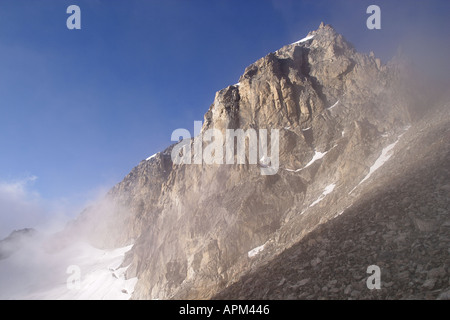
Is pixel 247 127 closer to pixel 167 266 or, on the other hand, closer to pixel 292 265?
pixel 167 266

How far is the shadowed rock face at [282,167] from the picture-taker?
105ft

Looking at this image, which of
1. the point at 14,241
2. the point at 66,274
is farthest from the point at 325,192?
the point at 14,241

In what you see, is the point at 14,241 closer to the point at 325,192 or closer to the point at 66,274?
the point at 66,274

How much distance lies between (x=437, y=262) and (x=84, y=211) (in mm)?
165790

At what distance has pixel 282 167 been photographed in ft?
135

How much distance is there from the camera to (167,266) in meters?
46.0

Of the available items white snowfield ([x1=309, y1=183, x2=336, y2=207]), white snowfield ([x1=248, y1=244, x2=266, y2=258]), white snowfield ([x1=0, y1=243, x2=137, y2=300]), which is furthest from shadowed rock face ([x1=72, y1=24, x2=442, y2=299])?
white snowfield ([x1=0, y1=243, x2=137, y2=300])

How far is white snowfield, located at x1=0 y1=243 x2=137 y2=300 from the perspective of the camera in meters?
82.5

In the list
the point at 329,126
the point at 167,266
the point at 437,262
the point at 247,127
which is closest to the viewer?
the point at 437,262

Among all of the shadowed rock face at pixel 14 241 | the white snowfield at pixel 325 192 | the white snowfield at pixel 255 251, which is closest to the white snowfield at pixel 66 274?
the shadowed rock face at pixel 14 241

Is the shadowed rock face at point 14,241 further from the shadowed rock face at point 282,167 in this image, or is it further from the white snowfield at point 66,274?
the shadowed rock face at point 282,167

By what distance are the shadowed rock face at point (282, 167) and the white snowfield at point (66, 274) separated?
23289 millimetres

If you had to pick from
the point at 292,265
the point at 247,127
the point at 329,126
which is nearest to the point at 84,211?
the point at 247,127
